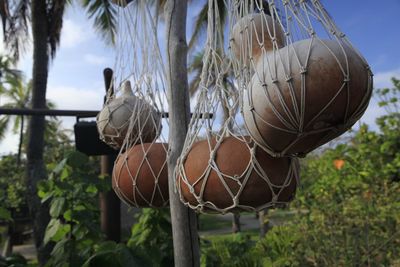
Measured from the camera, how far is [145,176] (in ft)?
4.30

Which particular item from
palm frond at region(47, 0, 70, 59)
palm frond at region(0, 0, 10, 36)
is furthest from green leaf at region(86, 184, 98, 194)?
palm frond at region(47, 0, 70, 59)

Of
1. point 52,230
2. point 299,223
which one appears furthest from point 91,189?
point 299,223

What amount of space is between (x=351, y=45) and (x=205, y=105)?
45 centimetres

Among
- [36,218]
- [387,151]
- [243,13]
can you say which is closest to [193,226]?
[243,13]

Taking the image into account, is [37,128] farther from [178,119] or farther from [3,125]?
[3,125]

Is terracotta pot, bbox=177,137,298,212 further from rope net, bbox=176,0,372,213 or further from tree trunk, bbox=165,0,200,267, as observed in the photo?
tree trunk, bbox=165,0,200,267

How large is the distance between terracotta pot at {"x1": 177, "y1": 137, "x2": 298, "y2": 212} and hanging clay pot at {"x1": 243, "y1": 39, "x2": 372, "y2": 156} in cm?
13

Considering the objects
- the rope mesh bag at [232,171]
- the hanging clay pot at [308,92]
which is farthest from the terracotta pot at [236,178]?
the hanging clay pot at [308,92]

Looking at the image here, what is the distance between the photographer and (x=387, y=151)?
464cm

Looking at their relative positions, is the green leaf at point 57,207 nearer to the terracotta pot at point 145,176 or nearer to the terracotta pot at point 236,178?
the terracotta pot at point 145,176

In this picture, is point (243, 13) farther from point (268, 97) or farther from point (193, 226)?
point (193, 226)

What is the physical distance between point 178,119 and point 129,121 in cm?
35

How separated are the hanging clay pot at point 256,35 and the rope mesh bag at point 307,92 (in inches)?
2.1

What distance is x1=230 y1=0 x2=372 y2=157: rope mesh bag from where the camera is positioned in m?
0.74
